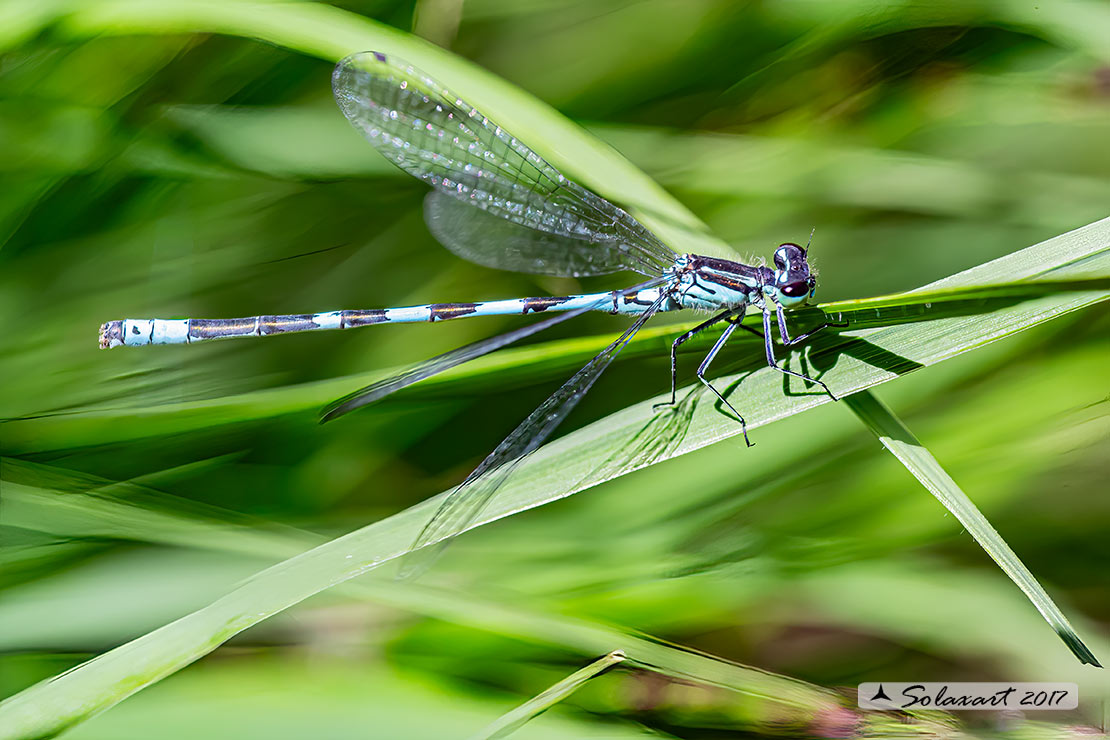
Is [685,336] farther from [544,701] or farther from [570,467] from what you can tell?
[544,701]

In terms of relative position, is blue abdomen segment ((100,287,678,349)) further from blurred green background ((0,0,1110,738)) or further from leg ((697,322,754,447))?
leg ((697,322,754,447))

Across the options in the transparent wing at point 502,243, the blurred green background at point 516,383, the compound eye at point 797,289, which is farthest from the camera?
the transparent wing at point 502,243

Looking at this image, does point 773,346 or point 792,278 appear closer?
point 773,346

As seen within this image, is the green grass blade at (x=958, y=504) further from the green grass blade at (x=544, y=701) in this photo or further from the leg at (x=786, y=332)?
the green grass blade at (x=544, y=701)

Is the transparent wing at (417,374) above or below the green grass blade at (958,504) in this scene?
above

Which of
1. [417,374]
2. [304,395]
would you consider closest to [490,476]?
[417,374]

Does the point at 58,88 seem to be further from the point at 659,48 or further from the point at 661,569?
the point at 661,569

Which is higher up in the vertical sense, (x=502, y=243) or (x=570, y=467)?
(x=502, y=243)

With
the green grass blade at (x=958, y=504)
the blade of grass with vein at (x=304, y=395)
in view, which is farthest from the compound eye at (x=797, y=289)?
the green grass blade at (x=958, y=504)
